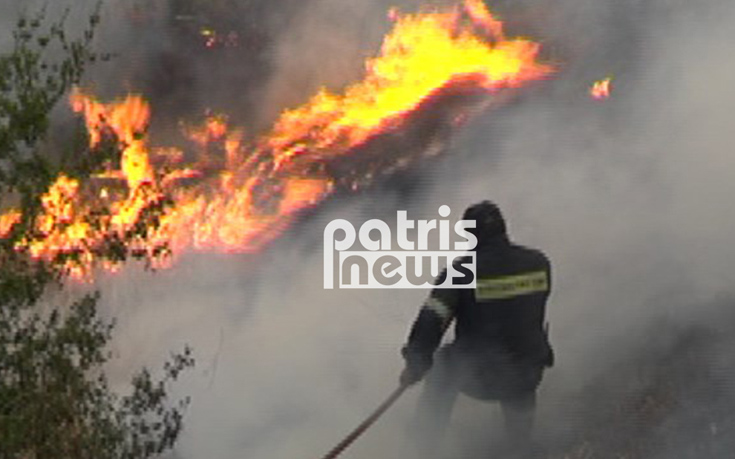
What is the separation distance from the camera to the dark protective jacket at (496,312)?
7.00 m

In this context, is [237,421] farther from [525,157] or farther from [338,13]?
[338,13]

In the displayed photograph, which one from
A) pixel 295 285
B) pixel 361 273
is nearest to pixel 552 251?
pixel 361 273

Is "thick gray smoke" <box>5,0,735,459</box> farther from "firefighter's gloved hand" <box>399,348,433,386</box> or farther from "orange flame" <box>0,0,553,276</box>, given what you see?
"firefighter's gloved hand" <box>399,348,433,386</box>

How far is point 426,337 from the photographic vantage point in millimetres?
6969

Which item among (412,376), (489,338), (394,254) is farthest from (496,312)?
(394,254)

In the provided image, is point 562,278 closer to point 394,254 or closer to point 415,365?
point 394,254

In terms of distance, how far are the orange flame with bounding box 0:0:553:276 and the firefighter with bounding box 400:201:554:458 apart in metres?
5.53

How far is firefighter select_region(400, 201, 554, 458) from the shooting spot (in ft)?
23.1

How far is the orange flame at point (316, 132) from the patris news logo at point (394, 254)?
134 centimetres

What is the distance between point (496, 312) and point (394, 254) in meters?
3.97

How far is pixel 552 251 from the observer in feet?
33.3

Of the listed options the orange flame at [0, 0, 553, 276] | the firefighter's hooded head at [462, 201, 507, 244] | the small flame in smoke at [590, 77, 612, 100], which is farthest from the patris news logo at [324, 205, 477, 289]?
the firefighter's hooded head at [462, 201, 507, 244]

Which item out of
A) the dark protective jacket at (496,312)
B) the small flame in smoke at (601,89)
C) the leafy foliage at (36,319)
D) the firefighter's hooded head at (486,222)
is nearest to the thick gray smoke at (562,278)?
the small flame in smoke at (601,89)

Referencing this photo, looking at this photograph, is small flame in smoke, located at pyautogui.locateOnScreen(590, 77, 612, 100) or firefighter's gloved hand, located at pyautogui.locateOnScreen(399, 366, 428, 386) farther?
small flame in smoke, located at pyautogui.locateOnScreen(590, 77, 612, 100)
